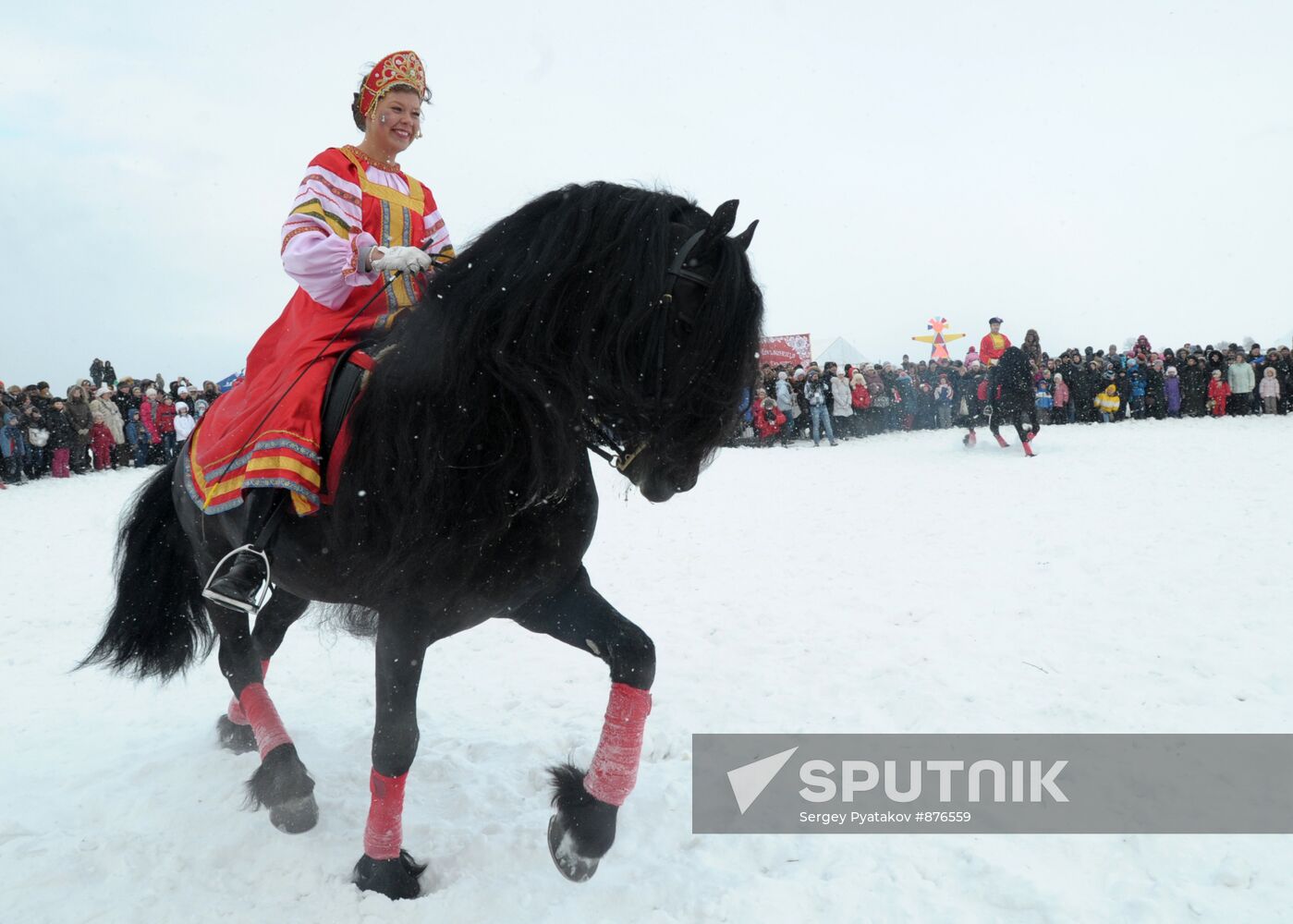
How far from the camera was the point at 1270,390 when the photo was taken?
57.7 feet

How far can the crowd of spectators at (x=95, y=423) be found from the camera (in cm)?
1495

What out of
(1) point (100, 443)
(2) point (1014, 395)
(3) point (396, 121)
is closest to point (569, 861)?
(3) point (396, 121)

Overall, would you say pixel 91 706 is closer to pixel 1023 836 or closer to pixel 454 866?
pixel 454 866

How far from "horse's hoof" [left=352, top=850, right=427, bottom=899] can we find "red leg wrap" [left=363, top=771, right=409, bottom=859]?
23 mm

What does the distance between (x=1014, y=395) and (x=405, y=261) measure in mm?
12959

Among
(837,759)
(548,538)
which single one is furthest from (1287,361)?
(548,538)

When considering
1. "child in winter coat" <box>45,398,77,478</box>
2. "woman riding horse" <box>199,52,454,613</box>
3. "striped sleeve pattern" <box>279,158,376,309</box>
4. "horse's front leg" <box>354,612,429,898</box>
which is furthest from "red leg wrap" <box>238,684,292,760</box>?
"child in winter coat" <box>45,398,77,478</box>

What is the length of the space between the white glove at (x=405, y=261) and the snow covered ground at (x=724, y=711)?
103cm

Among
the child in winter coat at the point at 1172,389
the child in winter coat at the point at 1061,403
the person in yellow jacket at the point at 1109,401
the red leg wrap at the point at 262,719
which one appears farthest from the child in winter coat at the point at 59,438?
the child in winter coat at the point at 1172,389

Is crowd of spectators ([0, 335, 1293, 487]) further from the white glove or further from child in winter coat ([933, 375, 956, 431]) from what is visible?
the white glove

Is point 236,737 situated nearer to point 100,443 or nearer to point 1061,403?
point 100,443

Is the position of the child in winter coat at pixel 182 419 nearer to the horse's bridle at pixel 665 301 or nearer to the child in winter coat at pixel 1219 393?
the horse's bridle at pixel 665 301

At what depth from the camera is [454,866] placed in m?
3.05

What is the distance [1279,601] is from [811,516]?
Result: 5.03 metres
